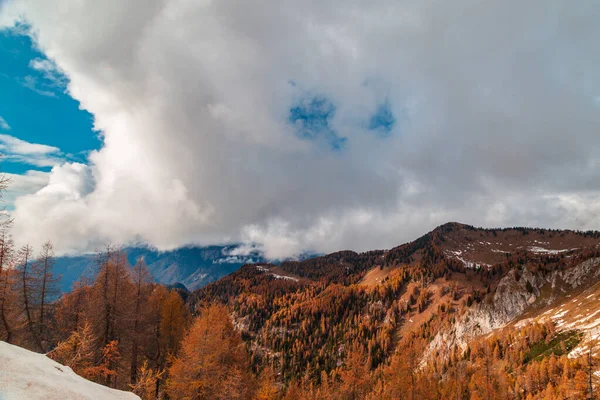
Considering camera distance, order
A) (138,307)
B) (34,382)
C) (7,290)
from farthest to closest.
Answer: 1. (138,307)
2. (7,290)
3. (34,382)

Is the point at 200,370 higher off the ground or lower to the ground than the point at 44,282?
lower

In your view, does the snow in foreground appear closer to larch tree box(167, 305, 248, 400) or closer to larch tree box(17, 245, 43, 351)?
larch tree box(167, 305, 248, 400)

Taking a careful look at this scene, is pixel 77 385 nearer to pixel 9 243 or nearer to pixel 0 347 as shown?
pixel 0 347

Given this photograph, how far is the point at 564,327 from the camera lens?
545 ft

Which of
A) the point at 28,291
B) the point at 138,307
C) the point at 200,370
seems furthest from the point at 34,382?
the point at 138,307

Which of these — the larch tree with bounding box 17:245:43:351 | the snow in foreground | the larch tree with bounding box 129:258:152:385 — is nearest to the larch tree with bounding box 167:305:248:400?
the larch tree with bounding box 129:258:152:385

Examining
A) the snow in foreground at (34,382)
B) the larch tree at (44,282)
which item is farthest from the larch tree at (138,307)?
the snow in foreground at (34,382)

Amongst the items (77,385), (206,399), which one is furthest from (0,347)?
(206,399)

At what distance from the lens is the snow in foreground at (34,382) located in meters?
7.72

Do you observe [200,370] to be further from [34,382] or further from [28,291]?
[34,382]

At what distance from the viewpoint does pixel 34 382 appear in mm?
8398

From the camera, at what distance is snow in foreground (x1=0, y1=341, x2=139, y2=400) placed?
7723 mm

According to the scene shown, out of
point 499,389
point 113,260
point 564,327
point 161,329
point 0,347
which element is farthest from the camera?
point 564,327

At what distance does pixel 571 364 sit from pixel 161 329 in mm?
171954
